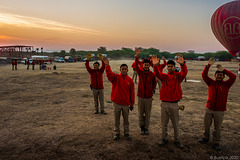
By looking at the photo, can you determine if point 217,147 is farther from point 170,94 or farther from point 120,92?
point 120,92

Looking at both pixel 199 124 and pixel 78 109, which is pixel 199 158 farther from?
pixel 78 109

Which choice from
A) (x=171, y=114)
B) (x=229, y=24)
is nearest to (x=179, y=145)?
(x=171, y=114)

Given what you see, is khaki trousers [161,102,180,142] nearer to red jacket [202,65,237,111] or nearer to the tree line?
red jacket [202,65,237,111]

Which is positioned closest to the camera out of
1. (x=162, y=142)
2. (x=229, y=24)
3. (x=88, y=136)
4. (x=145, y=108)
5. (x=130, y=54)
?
(x=162, y=142)

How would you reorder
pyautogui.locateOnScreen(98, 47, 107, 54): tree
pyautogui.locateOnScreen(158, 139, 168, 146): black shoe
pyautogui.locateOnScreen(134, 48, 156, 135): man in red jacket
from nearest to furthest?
pyautogui.locateOnScreen(158, 139, 168, 146): black shoe, pyautogui.locateOnScreen(134, 48, 156, 135): man in red jacket, pyautogui.locateOnScreen(98, 47, 107, 54): tree

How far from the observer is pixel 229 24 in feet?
29.8

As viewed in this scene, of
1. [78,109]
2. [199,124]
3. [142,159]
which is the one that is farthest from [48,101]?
[199,124]

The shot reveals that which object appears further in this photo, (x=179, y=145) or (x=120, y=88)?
(x=120, y=88)

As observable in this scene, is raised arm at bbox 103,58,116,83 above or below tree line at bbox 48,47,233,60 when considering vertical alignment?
below

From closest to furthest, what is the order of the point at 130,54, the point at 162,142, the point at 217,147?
the point at 217,147 → the point at 162,142 → the point at 130,54

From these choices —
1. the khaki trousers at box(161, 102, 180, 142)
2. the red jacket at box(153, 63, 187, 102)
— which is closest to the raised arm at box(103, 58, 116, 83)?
the red jacket at box(153, 63, 187, 102)

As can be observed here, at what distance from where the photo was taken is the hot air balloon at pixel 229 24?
8.85 metres

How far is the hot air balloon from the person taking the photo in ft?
29.0

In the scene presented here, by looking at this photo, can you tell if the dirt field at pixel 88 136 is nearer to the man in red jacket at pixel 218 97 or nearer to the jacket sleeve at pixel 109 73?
the man in red jacket at pixel 218 97
